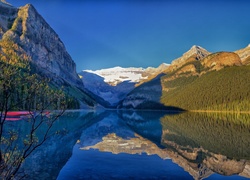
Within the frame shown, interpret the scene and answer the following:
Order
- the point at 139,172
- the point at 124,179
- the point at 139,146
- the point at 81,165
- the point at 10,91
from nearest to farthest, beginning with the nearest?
the point at 10,91 < the point at 124,179 < the point at 139,172 < the point at 81,165 < the point at 139,146

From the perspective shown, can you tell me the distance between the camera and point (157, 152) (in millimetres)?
39719

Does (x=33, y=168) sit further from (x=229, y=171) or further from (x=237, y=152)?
(x=237, y=152)

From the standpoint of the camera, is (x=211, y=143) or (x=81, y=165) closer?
(x=81, y=165)

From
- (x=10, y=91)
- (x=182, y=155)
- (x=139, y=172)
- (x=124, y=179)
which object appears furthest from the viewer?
(x=182, y=155)

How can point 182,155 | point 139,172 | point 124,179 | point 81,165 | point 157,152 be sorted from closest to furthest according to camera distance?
point 124,179
point 139,172
point 81,165
point 182,155
point 157,152

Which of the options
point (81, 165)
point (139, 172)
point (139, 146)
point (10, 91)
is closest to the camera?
point (10, 91)

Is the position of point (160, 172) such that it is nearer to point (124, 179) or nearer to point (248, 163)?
point (124, 179)

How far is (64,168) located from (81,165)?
7.80 feet

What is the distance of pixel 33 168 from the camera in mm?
27391

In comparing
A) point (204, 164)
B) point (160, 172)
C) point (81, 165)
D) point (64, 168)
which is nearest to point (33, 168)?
point (64, 168)

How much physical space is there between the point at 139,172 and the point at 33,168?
1191 centimetres

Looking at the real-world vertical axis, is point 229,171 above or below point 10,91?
below

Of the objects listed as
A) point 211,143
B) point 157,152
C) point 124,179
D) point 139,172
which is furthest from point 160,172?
point 211,143

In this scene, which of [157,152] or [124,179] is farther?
[157,152]
